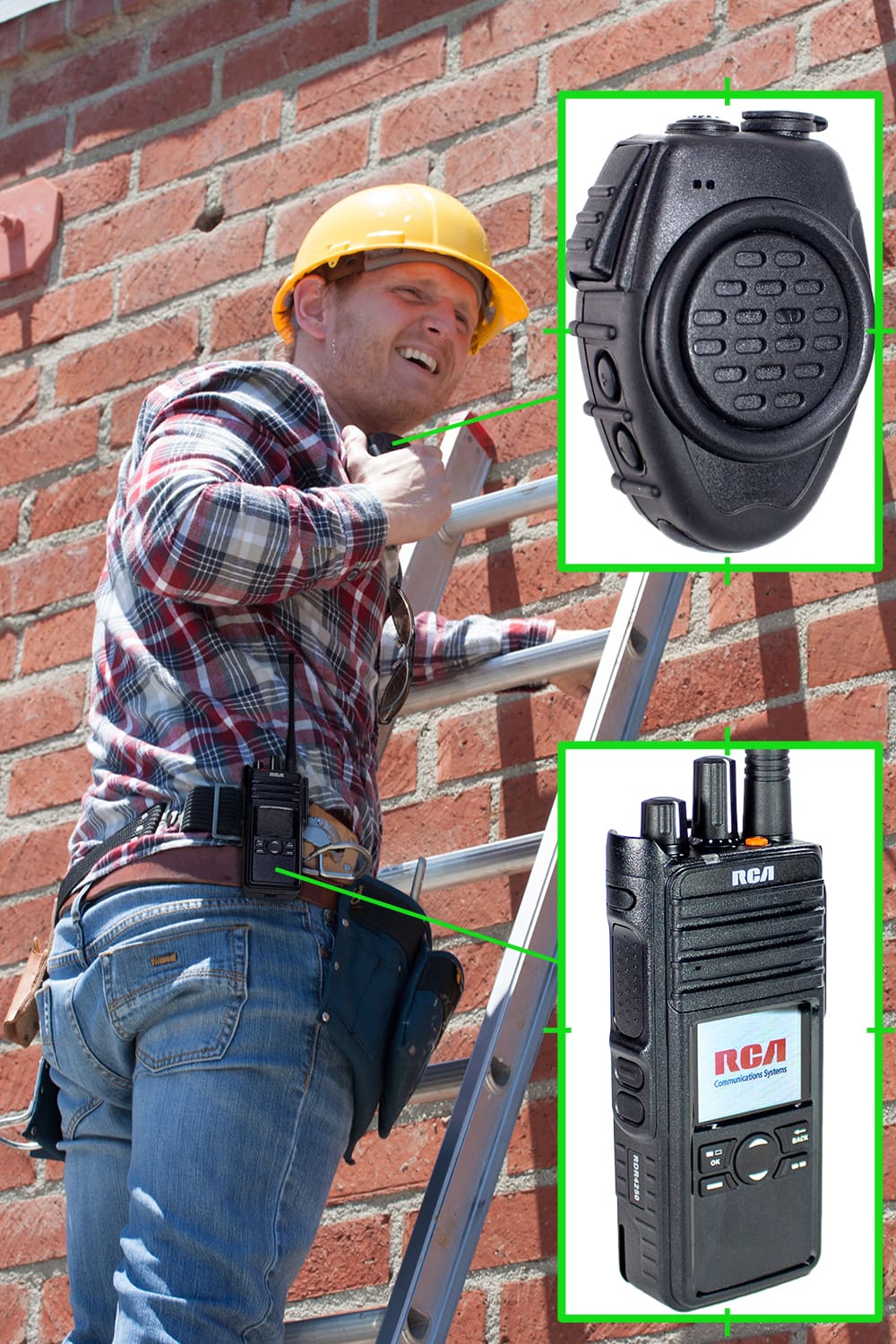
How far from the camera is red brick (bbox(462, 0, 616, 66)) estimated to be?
2.15 meters

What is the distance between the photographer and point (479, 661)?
179 cm

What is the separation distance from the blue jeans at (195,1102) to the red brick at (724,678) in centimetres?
56

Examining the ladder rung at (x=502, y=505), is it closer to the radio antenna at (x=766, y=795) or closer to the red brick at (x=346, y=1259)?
the radio antenna at (x=766, y=795)

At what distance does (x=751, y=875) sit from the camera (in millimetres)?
1378

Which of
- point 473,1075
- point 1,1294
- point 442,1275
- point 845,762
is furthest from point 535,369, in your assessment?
point 1,1294

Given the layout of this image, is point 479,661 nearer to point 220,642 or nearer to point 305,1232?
point 220,642

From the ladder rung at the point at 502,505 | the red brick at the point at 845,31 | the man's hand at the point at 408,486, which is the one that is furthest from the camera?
the red brick at the point at 845,31

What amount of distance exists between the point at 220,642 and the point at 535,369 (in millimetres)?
Result: 733

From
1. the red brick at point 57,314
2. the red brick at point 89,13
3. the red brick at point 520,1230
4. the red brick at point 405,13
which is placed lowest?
the red brick at point 520,1230

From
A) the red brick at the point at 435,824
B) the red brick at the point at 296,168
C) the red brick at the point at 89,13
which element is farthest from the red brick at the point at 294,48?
the red brick at the point at 435,824

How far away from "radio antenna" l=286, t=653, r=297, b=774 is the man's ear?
0.40 metres

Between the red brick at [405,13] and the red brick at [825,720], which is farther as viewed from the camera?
the red brick at [405,13]

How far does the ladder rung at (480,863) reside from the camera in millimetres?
1635

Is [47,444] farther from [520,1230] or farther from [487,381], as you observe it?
[520,1230]
